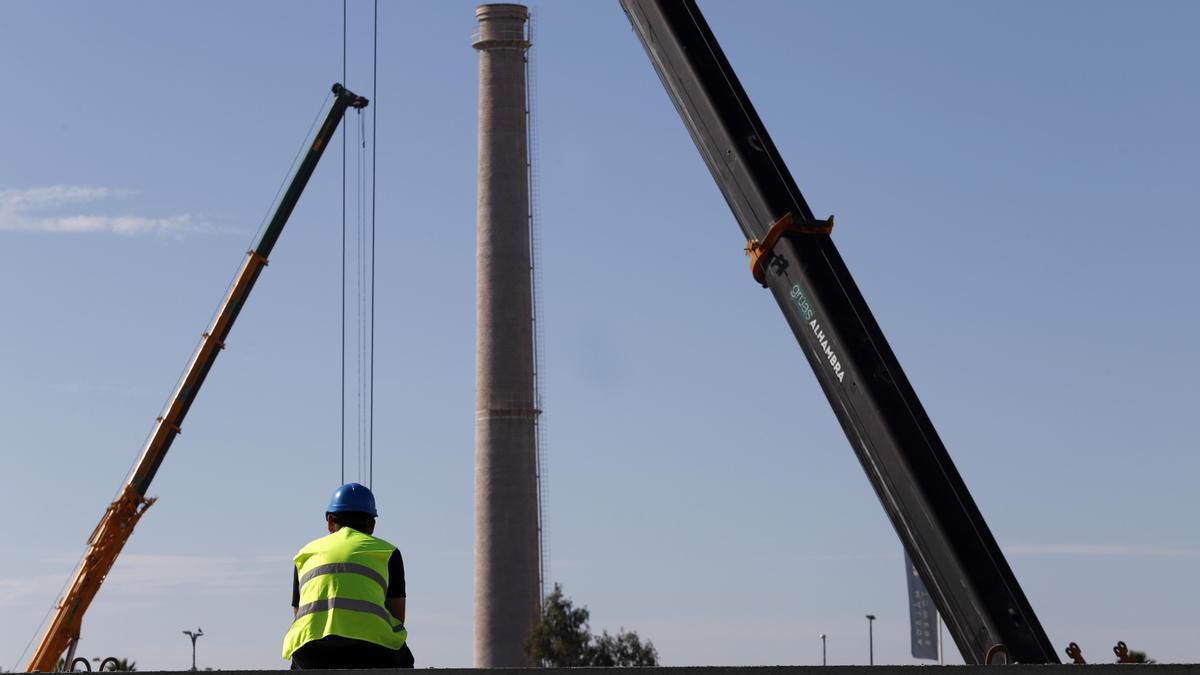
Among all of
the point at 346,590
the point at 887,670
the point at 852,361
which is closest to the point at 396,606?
the point at 346,590

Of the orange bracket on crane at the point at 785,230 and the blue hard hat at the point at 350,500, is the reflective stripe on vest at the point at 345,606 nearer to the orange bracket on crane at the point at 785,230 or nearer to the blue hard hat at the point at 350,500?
the blue hard hat at the point at 350,500

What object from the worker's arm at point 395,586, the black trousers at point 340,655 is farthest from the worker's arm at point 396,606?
the black trousers at point 340,655

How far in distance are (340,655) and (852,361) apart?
529cm

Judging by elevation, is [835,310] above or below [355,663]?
above

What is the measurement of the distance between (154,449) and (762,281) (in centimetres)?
3744

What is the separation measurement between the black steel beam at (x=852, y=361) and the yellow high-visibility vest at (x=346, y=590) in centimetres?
474

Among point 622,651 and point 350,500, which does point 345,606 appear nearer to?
point 350,500


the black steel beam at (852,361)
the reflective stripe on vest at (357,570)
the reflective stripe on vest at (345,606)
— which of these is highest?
the black steel beam at (852,361)

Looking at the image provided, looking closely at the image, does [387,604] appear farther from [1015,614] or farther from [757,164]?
[757,164]

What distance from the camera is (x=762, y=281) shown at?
14156 mm

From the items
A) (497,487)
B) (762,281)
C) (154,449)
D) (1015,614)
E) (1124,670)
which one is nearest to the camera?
(1124,670)

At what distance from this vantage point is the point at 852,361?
42.6 feet

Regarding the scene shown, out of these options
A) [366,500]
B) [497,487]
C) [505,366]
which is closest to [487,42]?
[505,366]

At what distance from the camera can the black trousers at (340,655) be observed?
29.2ft
